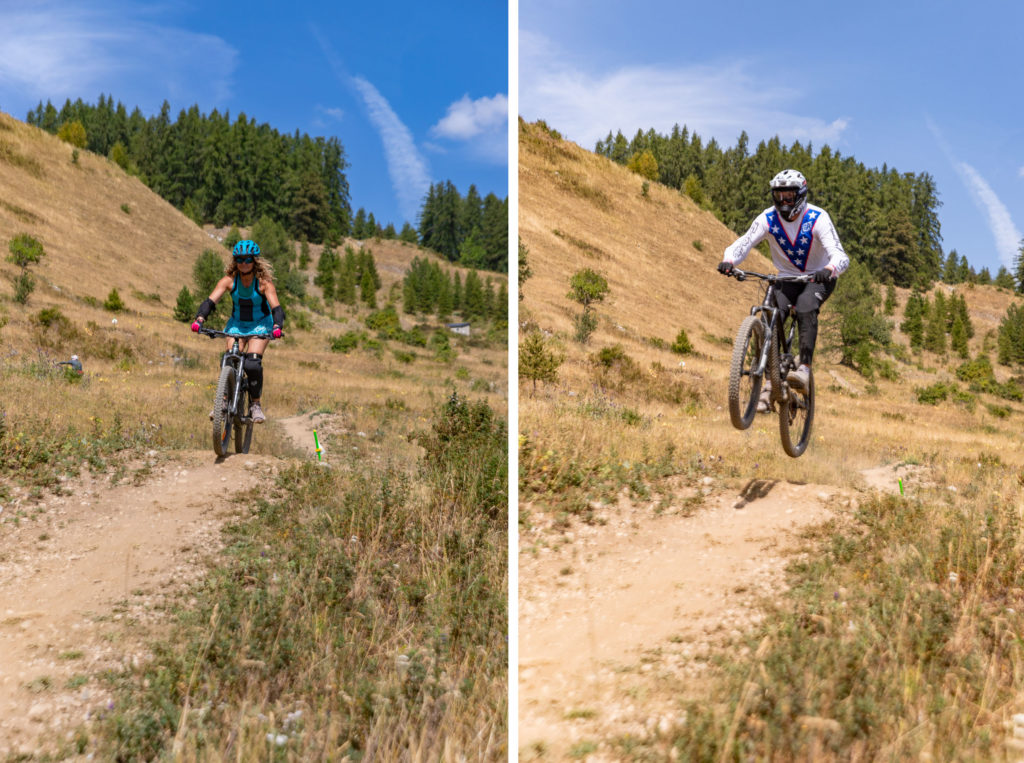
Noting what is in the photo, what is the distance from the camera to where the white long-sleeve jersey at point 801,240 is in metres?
4.09

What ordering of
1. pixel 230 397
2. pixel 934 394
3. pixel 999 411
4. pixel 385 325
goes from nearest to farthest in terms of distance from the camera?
pixel 230 397
pixel 999 411
pixel 934 394
pixel 385 325

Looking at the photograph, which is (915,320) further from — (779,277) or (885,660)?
(885,660)

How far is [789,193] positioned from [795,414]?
157 cm

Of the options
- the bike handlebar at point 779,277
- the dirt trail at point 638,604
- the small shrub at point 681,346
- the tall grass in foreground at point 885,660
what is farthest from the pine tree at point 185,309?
the tall grass in foreground at point 885,660

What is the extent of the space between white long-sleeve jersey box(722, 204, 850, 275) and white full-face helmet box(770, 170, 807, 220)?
0.16ft

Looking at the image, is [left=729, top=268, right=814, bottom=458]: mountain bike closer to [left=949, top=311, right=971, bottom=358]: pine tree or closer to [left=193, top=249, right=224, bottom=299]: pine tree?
[left=949, top=311, right=971, bottom=358]: pine tree

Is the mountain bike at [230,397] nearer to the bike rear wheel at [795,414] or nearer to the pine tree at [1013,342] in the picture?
the bike rear wheel at [795,414]

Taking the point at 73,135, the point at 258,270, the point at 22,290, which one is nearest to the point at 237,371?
the point at 258,270

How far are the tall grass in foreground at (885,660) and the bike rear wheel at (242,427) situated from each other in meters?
4.88

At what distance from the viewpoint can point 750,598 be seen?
3.29 metres

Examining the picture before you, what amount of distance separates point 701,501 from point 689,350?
38.0 feet

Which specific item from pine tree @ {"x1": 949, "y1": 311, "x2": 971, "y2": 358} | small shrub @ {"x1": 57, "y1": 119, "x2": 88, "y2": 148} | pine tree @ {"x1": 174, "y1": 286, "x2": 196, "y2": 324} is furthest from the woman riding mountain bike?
small shrub @ {"x1": 57, "y1": 119, "x2": 88, "y2": 148}

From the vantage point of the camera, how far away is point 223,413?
6.29 meters

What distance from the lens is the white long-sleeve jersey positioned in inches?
161
